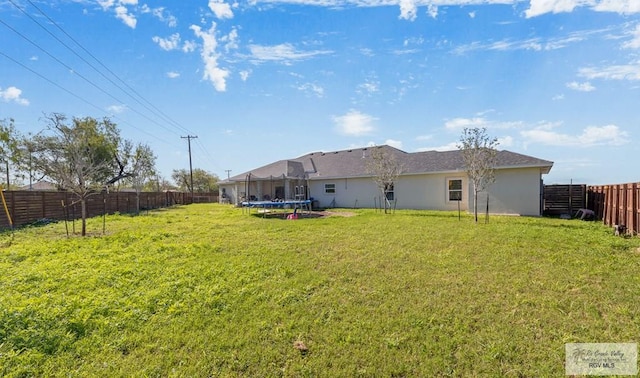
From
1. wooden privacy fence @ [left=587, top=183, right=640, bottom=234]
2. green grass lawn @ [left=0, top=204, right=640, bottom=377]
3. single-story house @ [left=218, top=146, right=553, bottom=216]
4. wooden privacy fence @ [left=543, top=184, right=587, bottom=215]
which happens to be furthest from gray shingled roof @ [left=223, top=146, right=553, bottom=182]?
green grass lawn @ [left=0, top=204, right=640, bottom=377]

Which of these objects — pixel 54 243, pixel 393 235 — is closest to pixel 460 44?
pixel 393 235

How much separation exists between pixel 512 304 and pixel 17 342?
19.7 feet

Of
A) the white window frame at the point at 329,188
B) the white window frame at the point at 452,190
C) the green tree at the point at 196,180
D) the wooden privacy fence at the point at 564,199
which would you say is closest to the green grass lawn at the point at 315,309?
the wooden privacy fence at the point at 564,199

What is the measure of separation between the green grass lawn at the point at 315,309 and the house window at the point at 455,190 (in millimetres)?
9952

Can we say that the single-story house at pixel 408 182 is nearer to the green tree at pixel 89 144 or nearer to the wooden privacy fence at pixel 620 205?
the wooden privacy fence at pixel 620 205

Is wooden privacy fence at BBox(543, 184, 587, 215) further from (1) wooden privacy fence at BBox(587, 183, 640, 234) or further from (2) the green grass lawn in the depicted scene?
(2) the green grass lawn

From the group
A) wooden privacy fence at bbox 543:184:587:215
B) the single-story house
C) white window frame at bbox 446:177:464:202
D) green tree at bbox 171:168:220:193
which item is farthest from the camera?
green tree at bbox 171:168:220:193

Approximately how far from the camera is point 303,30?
444 inches

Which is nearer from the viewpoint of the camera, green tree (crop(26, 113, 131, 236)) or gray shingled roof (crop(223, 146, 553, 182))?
gray shingled roof (crop(223, 146, 553, 182))

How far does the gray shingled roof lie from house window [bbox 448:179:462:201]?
0.84m

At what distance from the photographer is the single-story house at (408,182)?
14.9 metres

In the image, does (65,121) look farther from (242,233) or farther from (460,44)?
(460,44)

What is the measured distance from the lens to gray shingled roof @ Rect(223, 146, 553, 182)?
1524cm

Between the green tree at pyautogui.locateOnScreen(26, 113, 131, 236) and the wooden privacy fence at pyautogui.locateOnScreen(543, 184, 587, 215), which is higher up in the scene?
the green tree at pyautogui.locateOnScreen(26, 113, 131, 236)
